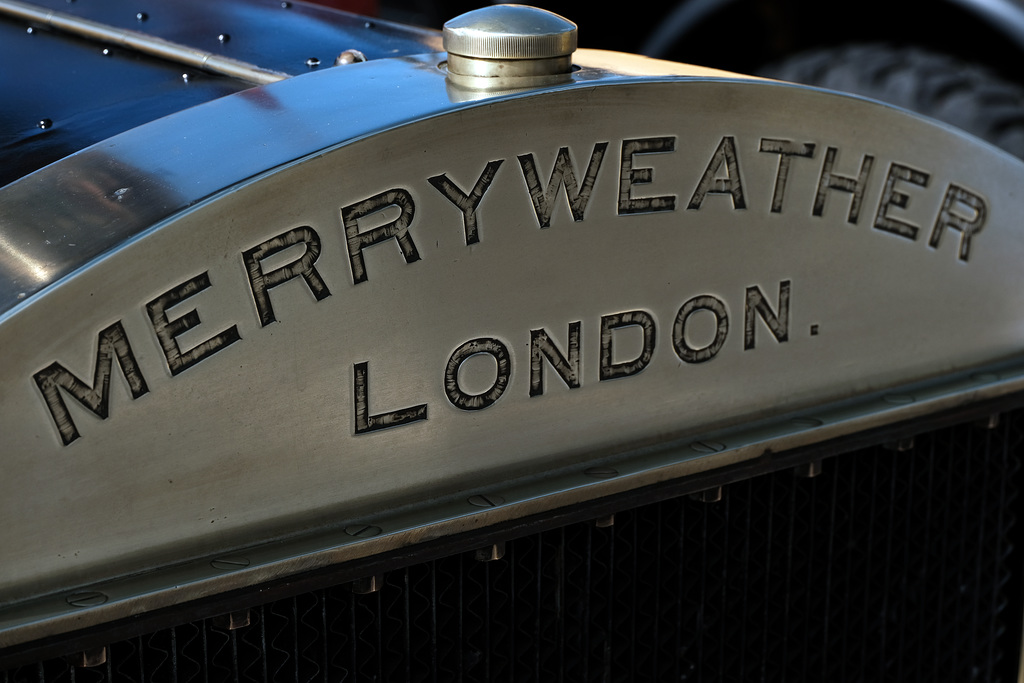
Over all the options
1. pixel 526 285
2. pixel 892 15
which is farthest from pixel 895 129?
pixel 892 15

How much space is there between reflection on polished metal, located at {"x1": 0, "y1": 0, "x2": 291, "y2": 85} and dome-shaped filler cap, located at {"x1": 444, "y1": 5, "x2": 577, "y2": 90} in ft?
0.96

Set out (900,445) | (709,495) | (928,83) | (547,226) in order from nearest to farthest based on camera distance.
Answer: (547,226) → (709,495) → (900,445) → (928,83)

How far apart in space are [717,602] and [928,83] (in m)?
1.35

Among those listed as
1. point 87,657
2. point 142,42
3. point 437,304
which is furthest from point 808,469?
point 142,42

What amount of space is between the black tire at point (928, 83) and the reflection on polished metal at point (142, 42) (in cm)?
114

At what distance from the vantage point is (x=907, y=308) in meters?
1.18

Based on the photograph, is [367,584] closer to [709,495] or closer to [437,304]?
[437,304]

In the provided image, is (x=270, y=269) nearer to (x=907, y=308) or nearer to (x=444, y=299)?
(x=444, y=299)

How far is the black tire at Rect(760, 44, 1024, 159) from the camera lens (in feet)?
6.68

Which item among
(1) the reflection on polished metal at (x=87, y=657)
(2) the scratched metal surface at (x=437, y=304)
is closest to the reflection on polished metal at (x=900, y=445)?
(2) the scratched metal surface at (x=437, y=304)

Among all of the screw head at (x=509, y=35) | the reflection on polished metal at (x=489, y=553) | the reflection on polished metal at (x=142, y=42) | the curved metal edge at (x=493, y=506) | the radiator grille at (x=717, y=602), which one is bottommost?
the radiator grille at (x=717, y=602)

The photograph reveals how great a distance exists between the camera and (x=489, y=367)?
943mm

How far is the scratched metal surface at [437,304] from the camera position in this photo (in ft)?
2.63

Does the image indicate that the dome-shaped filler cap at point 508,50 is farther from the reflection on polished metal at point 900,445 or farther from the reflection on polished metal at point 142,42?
the reflection on polished metal at point 900,445
